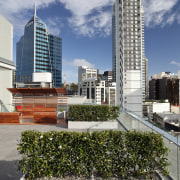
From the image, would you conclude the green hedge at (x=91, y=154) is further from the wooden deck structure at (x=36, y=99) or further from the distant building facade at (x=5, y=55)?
the distant building facade at (x=5, y=55)

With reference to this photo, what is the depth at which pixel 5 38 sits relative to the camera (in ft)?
44.9

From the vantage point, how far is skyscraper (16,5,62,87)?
97.1m

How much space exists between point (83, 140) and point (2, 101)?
12.5m

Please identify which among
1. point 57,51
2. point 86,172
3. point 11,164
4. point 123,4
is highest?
point 123,4

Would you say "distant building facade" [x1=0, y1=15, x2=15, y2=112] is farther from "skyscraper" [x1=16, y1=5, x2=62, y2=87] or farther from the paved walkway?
"skyscraper" [x1=16, y1=5, x2=62, y2=87]

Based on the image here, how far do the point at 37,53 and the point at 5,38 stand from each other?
90.1m

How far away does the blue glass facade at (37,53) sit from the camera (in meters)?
97.1

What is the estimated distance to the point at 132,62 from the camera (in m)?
83.0

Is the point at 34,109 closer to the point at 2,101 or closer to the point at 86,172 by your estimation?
the point at 2,101

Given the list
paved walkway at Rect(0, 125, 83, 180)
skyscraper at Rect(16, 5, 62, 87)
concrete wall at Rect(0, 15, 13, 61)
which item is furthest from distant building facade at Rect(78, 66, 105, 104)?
paved walkway at Rect(0, 125, 83, 180)

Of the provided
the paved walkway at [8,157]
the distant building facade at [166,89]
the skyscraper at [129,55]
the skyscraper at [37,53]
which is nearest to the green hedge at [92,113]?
the paved walkway at [8,157]

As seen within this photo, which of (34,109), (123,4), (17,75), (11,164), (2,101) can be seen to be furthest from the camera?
(17,75)

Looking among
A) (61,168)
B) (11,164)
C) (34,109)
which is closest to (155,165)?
(61,168)

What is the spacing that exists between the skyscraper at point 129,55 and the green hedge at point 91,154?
78.8 m
